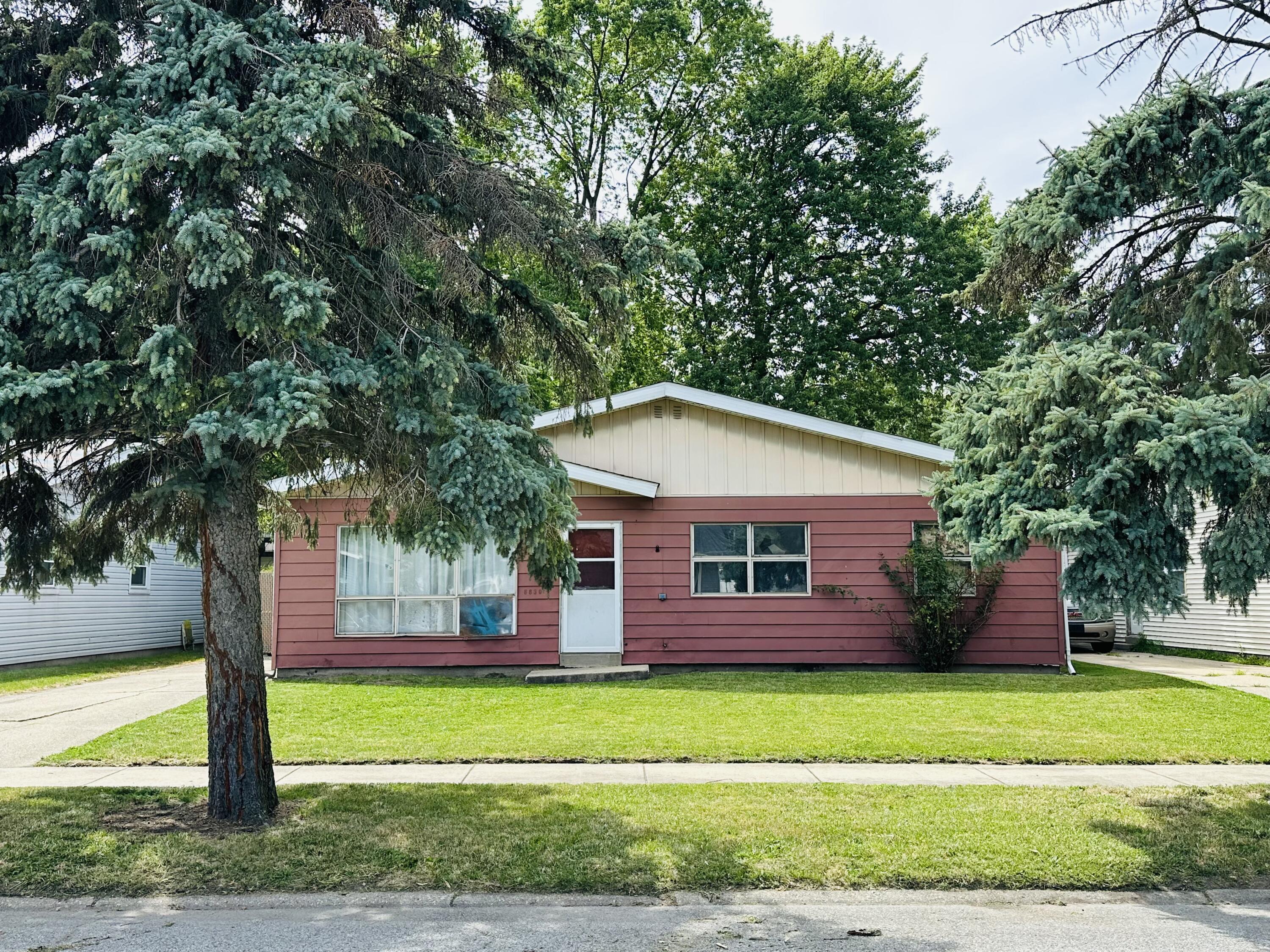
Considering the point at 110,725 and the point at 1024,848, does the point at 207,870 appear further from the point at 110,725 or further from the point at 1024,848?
the point at 110,725

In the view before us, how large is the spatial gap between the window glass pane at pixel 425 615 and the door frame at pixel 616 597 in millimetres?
1625

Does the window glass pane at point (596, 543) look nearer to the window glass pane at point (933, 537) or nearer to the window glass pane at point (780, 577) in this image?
the window glass pane at point (780, 577)

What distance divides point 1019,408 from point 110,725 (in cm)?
939

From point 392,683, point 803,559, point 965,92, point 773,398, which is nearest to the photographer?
point 965,92

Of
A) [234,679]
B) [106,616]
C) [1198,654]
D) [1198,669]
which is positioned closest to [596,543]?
[234,679]

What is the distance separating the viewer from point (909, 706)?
1125 centimetres

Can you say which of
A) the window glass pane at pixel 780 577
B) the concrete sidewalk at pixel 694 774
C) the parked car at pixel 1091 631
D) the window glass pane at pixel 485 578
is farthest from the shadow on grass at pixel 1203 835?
the parked car at pixel 1091 631

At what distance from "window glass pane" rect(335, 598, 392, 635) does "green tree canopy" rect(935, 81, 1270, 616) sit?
9.99 m

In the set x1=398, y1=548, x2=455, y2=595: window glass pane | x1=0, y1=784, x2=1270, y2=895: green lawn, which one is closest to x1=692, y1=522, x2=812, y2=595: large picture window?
x1=398, y1=548, x2=455, y2=595: window glass pane

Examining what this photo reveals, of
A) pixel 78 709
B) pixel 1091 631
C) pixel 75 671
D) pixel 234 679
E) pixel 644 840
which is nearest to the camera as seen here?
pixel 644 840

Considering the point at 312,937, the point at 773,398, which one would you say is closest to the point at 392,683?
the point at 312,937

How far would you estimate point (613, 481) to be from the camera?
1453 cm

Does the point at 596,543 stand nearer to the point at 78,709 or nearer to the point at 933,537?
the point at 933,537

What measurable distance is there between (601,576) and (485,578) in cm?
172
